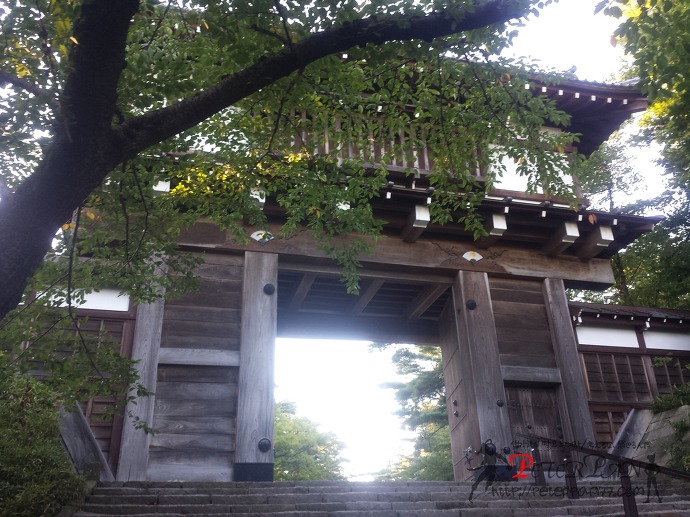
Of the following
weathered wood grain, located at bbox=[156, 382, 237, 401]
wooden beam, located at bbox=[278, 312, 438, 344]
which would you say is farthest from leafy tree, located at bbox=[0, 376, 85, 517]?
wooden beam, located at bbox=[278, 312, 438, 344]

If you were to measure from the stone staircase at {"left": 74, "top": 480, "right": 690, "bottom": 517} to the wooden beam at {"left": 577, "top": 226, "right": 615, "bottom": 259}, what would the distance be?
196 inches

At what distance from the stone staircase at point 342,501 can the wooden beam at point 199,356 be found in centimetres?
264

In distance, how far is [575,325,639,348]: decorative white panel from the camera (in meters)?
13.9

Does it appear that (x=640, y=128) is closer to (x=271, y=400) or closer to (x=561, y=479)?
(x=561, y=479)

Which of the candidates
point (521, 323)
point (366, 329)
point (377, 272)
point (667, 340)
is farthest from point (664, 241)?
point (377, 272)

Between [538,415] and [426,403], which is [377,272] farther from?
[426,403]

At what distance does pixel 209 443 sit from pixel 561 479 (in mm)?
6032

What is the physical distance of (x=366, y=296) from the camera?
12.9 m

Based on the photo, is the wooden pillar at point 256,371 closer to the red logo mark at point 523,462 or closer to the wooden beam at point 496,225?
the wooden beam at point 496,225

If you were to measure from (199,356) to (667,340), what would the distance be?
1078cm

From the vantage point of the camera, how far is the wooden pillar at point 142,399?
8.95m

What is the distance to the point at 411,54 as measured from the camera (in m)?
5.22

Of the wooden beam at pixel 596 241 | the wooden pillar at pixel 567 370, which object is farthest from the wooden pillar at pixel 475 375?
the wooden beam at pixel 596 241

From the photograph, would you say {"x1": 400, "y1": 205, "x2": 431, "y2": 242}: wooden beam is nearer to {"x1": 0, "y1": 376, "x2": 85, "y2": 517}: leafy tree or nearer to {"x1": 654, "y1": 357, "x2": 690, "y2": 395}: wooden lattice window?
{"x1": 0, "y1": 376, "x2": 85, "y2": 517}: leafy tree
